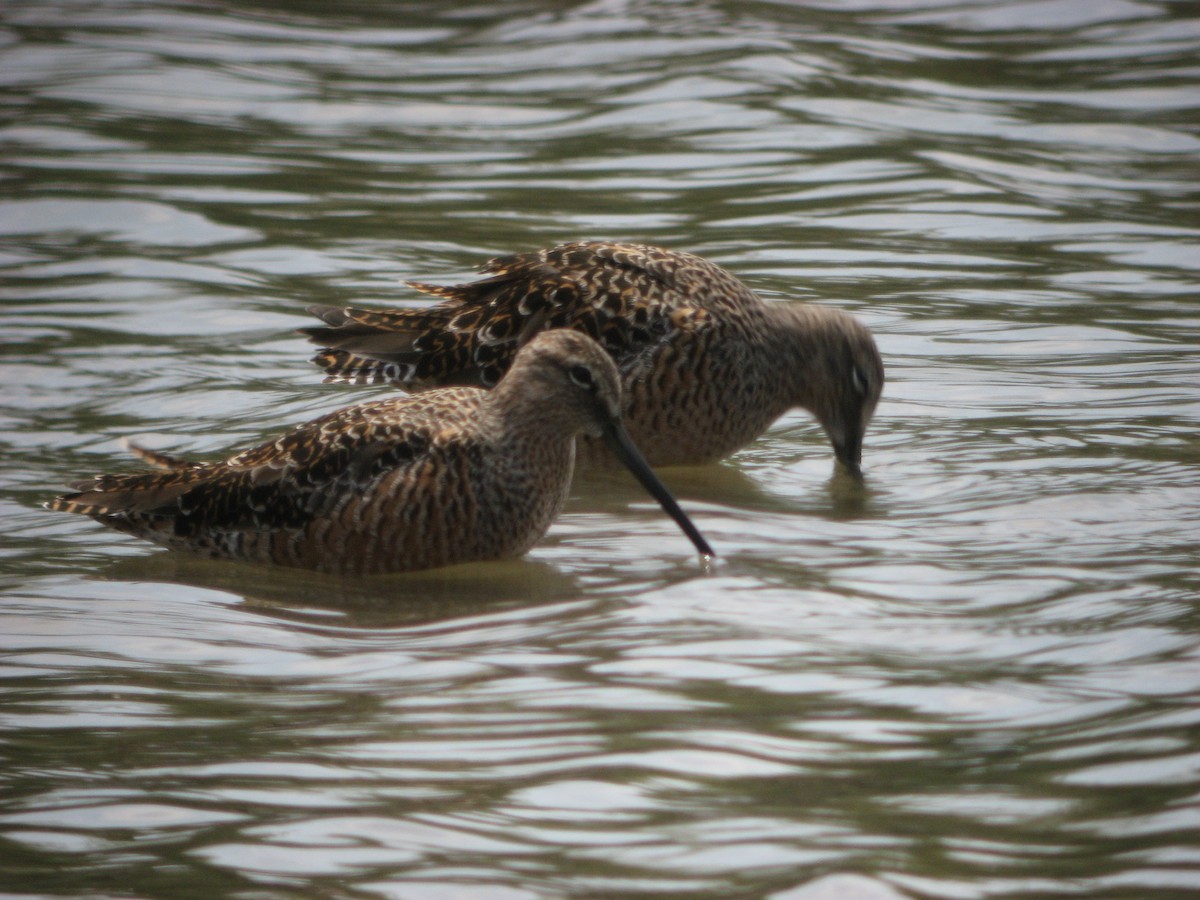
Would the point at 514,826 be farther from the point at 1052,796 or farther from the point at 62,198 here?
the point at 62,198

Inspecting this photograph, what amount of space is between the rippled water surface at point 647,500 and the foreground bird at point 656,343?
10.6 inches

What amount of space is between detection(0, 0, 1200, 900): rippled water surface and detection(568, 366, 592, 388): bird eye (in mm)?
626

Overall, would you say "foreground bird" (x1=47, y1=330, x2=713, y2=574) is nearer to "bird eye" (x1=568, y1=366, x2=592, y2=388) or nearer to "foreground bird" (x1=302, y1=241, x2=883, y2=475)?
"bird eye" (x1=568, y1=366, x2=592, y2=388)

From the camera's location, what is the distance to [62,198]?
37.8ft

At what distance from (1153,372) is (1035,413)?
0.75 m

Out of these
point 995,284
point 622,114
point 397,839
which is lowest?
point 397,839

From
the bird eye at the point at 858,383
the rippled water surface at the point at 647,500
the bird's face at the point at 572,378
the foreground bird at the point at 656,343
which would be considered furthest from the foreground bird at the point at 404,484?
the bird eye at the point at 858,383

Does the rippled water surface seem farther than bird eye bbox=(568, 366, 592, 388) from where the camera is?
No

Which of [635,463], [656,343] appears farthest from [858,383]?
[635,463]

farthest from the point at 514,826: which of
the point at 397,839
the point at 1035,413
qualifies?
the point at 1035,413

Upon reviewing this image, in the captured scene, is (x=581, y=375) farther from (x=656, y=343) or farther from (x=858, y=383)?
(x=858, y=383)

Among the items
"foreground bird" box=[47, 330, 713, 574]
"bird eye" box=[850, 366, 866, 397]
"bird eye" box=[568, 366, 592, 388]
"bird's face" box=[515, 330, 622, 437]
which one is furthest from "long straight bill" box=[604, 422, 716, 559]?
"bird eye" box=[850, 366, 866, 397]

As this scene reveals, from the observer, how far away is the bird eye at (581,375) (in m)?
6.78

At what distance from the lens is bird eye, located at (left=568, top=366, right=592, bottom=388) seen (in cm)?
678
